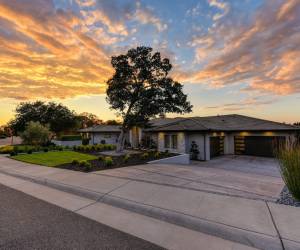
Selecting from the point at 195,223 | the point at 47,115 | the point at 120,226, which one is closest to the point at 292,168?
the point at 195,223

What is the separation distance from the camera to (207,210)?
4.41m

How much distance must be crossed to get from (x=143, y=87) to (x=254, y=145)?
43.7 feet

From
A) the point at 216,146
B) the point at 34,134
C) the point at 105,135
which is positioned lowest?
the point at 216,146

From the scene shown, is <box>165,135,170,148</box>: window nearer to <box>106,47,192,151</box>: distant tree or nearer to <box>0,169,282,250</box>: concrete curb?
<box>106,47,192,151</box>: distant tree

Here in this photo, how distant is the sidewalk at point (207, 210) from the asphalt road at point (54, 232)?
0.82 meters

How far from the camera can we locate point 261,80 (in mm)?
17344

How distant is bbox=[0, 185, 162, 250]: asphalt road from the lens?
3.22 m

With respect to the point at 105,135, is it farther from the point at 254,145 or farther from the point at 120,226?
the point at 120,226

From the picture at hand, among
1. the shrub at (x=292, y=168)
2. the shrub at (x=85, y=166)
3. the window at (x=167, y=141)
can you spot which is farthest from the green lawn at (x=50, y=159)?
the shrub at (x=292, y=168)

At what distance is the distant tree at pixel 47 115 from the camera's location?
116ft

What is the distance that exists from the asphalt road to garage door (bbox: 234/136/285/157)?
19668mm

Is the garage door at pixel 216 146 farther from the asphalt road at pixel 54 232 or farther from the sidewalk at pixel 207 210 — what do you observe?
the asphalt road at pixel 54 232

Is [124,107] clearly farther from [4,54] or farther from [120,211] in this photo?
[120,211]

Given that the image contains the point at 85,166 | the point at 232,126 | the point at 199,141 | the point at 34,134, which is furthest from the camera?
the point at 34,134
